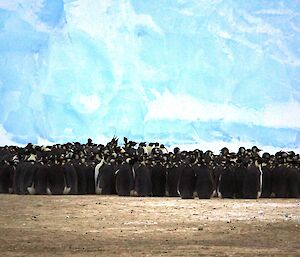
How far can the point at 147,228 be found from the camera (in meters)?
8.15

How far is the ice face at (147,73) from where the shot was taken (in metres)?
24.5

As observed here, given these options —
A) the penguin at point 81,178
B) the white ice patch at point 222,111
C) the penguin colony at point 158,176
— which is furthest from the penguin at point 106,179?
the white ice patch at point 222,111

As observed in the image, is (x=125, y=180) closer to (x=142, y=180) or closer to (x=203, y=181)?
(x=142, y=180)

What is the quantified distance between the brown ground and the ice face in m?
12.2

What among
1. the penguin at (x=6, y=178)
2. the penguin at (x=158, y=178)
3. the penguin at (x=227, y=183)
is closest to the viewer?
the penguin at (x=227, y=183)

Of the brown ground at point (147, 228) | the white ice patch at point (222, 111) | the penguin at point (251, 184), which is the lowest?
the brown ground at point (147, 228)

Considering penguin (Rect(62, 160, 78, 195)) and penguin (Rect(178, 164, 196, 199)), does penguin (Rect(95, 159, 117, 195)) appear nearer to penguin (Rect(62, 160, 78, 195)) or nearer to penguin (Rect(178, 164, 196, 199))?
penguin (Rect(62, 160, 78, 195))

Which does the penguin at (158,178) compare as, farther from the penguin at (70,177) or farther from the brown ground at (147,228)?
the brown ground at (147,228)

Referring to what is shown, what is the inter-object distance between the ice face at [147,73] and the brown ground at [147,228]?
40.0ft

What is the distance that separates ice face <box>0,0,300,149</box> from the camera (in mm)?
24469

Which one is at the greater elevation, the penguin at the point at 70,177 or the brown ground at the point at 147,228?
the penguin at the point at 70,177

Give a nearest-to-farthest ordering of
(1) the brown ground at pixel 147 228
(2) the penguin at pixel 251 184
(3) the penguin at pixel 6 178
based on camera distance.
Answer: (1) the brown ground at pixel 147 228 < (2) the penguin at pixel 251 184 < (3) the penguin at pixel 6 178

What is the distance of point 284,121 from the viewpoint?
86.2 feet

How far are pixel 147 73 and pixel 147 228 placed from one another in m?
18.1
